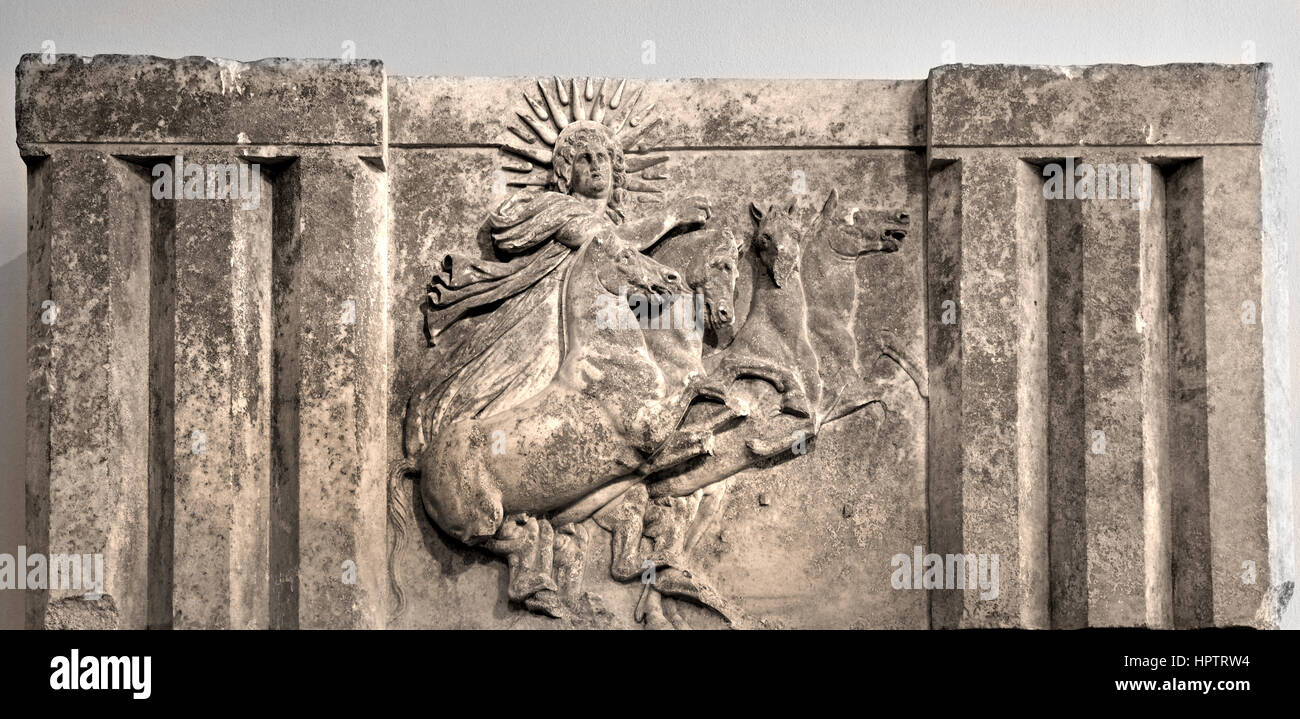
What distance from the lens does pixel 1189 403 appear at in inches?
197

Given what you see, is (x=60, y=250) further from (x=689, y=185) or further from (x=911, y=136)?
(x=911, y=136)

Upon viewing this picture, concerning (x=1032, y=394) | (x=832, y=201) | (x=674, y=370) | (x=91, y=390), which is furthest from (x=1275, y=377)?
(x=91, y=390)

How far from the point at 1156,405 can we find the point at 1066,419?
1.00 ft

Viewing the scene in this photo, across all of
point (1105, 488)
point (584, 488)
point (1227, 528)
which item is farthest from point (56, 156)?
point (1227, 528)

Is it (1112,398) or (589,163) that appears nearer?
(1112,398)

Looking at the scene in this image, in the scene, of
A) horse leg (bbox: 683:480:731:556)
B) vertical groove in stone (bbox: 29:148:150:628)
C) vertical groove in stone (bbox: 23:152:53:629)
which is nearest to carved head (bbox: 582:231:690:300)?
horse leg (bbox: 683:480:731:556)

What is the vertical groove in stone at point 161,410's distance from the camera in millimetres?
4902

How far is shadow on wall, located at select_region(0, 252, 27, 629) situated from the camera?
6004mm

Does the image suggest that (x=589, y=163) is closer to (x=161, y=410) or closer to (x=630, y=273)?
(x=630, y=273)

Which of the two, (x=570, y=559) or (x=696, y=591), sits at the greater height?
(x=570, y=559)

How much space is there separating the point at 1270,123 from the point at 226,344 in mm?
3566

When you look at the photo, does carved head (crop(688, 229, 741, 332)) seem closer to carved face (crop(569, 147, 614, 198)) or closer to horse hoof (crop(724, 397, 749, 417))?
horse hoof (crop(724, 397, 749, 417))

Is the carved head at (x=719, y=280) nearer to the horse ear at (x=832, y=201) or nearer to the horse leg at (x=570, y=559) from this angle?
the horse ear at (x=832, y=201)

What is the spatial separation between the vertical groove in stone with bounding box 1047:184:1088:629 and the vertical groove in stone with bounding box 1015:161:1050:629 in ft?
0.07
